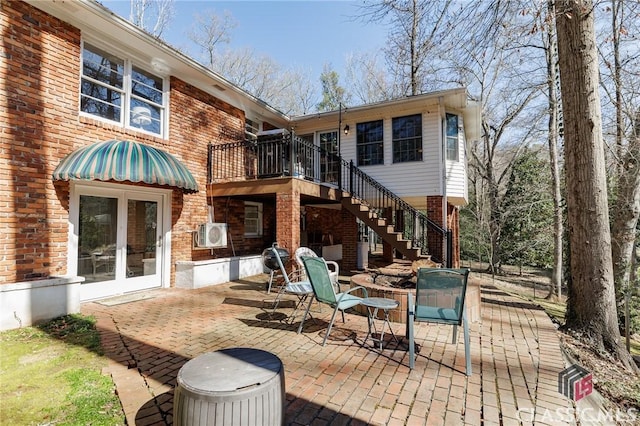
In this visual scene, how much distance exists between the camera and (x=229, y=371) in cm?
228

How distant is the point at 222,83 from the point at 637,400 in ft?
33.7

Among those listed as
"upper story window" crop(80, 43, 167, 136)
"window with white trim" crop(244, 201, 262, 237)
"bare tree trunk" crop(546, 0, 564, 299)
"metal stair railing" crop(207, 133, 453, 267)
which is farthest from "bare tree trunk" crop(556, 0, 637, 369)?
"window with white trim" crop(244, 201, 262, 237)

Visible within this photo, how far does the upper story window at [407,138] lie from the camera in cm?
1073

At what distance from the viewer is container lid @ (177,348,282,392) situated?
6.84 feet

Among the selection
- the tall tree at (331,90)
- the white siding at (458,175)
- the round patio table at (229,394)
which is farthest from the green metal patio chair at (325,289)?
the tall tree at (331,90)

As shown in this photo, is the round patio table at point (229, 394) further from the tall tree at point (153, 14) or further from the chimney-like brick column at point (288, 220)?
the tall tree at point (153, 14)

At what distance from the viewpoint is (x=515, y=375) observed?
3418 millimetres

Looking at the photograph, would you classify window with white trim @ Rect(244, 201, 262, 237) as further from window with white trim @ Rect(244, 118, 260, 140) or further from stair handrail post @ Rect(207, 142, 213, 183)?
window with white trim @ Rect(244, 118, 260, 140)

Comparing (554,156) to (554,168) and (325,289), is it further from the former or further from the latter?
(325,289)

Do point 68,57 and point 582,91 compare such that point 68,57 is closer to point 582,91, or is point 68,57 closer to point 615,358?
point 582,91

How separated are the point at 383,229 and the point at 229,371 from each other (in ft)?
25.1

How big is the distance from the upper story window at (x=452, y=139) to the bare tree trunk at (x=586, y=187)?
520 cm

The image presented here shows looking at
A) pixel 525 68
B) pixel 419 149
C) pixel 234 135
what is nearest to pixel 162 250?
pixel 234 135

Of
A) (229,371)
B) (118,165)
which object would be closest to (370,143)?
(118,165)
